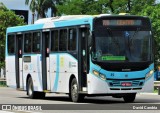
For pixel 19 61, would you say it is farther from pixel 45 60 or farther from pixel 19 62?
pixel 45 60

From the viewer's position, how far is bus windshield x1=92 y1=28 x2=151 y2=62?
21.4 m

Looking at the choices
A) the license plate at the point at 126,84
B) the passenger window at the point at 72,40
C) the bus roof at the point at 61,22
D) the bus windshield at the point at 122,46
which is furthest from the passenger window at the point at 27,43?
the license plate at the point at 126,84

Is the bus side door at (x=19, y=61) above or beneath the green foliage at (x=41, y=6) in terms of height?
beneath

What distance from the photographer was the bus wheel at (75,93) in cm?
2220

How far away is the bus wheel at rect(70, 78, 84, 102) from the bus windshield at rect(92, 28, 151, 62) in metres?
1.56

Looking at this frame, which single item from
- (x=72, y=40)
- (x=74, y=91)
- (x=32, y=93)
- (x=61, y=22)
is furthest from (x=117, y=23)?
(x=32, y=93)

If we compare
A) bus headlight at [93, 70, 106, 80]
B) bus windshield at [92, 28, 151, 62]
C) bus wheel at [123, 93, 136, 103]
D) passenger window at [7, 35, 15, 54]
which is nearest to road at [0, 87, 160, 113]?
bus wheel at [123, 93, 136, 103]

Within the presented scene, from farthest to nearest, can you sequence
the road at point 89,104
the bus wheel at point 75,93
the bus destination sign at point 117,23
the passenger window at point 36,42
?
the passenger window at point 36,42
the bus wheel at point 75,93
the bus destination sign at point 117,23
the road at point 89,104

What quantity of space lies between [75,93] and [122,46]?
99.6 inches

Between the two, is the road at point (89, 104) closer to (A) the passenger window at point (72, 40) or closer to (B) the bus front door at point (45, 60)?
(B) the bus front door at point (45, 60)

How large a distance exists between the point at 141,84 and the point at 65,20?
4094 millimetres

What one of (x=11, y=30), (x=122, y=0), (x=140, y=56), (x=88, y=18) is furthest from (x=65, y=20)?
(x=122, y=0)

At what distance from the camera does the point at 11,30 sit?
28.6m

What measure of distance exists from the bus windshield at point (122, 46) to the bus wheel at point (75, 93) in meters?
1.56
